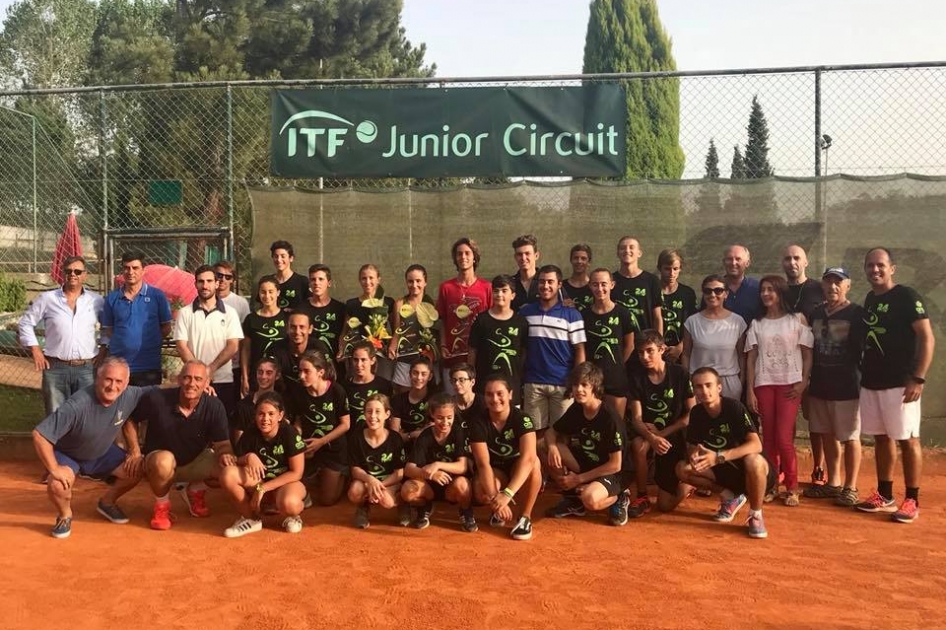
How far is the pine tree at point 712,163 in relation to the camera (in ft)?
20.8

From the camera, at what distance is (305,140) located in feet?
22.1

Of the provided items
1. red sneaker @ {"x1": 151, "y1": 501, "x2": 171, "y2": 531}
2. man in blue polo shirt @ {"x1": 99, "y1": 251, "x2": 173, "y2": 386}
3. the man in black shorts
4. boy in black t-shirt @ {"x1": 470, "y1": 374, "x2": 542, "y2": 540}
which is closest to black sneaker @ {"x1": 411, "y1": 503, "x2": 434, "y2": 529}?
boy in black t-shirt @ {"x1": 470, "y1": 374, "x2": 542, "y2": 540}

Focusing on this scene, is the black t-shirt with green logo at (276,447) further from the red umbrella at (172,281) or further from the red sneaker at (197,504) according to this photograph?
the red umbrella at (172,281)

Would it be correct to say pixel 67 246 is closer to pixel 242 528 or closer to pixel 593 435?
pixel 242 528

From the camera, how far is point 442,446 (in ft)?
16.5

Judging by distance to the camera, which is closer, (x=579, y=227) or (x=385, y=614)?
(x=385, y=614)

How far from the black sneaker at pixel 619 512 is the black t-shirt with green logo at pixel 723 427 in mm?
585

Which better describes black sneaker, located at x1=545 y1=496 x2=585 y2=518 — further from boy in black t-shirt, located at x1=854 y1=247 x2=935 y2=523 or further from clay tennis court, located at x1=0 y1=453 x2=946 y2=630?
boy in black t-shirt, located at x1=854 y1=247 x2=935 y2=523

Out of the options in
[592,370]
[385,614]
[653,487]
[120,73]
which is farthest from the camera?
[120,73]

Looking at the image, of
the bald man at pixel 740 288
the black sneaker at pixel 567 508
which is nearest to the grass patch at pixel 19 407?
the black sneaker at pixel 567 508

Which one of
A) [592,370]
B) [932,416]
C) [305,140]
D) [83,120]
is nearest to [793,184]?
[932,416]

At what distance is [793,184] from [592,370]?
2.74 meters

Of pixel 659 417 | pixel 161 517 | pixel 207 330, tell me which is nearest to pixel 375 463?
pixel 161 517

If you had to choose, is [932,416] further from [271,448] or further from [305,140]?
[305,140]
